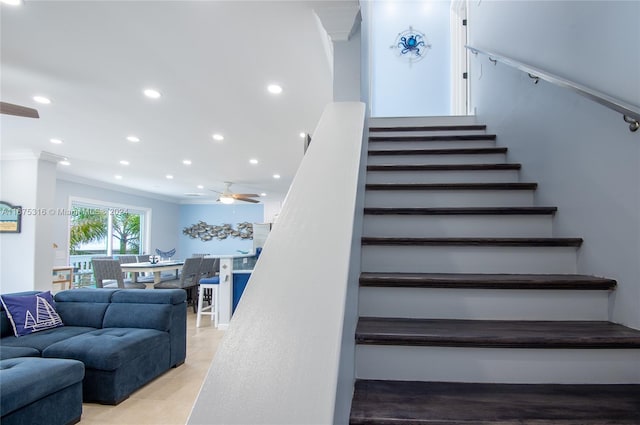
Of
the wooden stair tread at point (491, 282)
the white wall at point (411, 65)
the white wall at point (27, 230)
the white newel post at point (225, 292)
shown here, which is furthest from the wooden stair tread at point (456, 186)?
the white wall at point (27, 230)

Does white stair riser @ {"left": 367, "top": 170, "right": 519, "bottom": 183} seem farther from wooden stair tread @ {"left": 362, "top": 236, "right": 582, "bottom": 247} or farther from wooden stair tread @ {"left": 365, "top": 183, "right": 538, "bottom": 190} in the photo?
wooden stair tread @ {"left": 362, "top": 236, "right": 582, "bottom": 247}

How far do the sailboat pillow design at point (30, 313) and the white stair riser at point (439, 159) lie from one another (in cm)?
333

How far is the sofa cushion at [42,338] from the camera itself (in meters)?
3.09

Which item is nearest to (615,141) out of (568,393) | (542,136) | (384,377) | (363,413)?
(542,136)

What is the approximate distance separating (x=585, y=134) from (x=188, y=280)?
6.23 metres

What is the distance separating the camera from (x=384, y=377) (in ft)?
4.01

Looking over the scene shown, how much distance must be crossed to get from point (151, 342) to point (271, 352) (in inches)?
125

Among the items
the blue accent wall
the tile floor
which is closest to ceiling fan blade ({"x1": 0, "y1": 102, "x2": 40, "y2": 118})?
the tile floor

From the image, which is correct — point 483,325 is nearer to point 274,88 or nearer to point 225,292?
point 274,88

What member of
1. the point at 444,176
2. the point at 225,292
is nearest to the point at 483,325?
the point at 444,176

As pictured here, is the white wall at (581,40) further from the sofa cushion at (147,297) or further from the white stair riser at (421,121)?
the sofa cushion at (147,297)

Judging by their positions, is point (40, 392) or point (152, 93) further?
point (152, 93)

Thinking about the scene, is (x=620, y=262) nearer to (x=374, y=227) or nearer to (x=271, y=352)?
(x=374, y=227)

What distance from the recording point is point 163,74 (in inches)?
120
